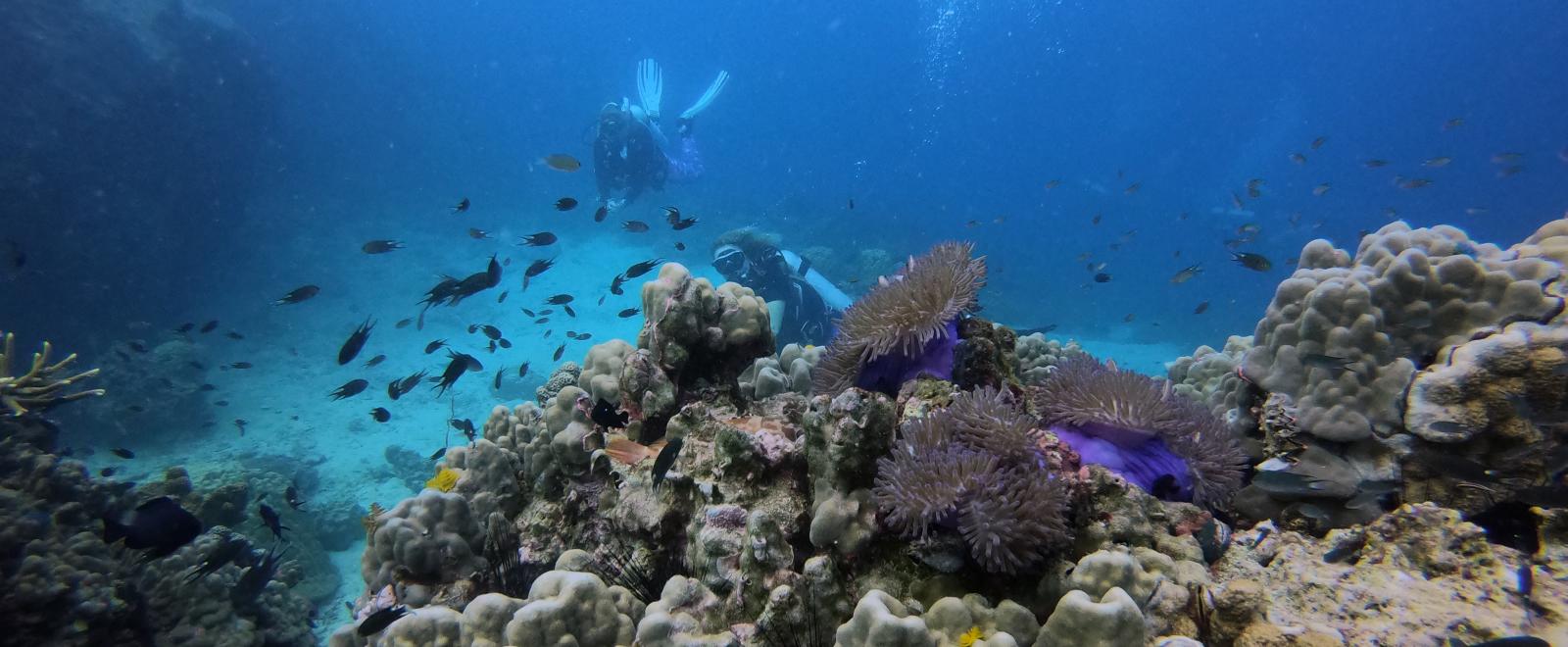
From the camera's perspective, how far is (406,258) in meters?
31.6

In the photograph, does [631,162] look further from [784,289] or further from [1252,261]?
[1252,261]

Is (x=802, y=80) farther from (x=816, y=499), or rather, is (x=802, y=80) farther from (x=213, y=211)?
(x=816, y=499)

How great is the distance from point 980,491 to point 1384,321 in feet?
9.47

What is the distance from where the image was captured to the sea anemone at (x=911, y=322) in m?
3.07

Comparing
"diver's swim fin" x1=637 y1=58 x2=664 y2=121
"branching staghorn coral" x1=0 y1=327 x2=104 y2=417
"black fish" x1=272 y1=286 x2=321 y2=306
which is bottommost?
"branching staghorn coral" x1=0 y1=327 x2=104 y2=417

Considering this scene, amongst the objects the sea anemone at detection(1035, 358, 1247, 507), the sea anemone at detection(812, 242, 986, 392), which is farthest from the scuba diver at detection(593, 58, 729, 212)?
the sea anemone at detection(1035, 358, 1247, 507)

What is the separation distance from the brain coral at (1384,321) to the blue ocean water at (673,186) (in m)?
7.80

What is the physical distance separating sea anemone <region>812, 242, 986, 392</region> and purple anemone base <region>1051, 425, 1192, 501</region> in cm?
72

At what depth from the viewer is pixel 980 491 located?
218 cm

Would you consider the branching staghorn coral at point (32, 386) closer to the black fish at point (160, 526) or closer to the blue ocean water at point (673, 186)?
the black fish at point (160, 526)

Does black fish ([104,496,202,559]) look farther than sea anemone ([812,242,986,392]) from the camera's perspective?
Yes

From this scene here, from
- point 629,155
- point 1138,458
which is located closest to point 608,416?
point 1138,458

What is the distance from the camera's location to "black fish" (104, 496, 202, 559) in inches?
174

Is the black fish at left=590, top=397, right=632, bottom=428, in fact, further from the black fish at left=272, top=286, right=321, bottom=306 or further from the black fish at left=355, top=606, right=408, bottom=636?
the black fish at left=272, top=286, right=321, bottom=306
